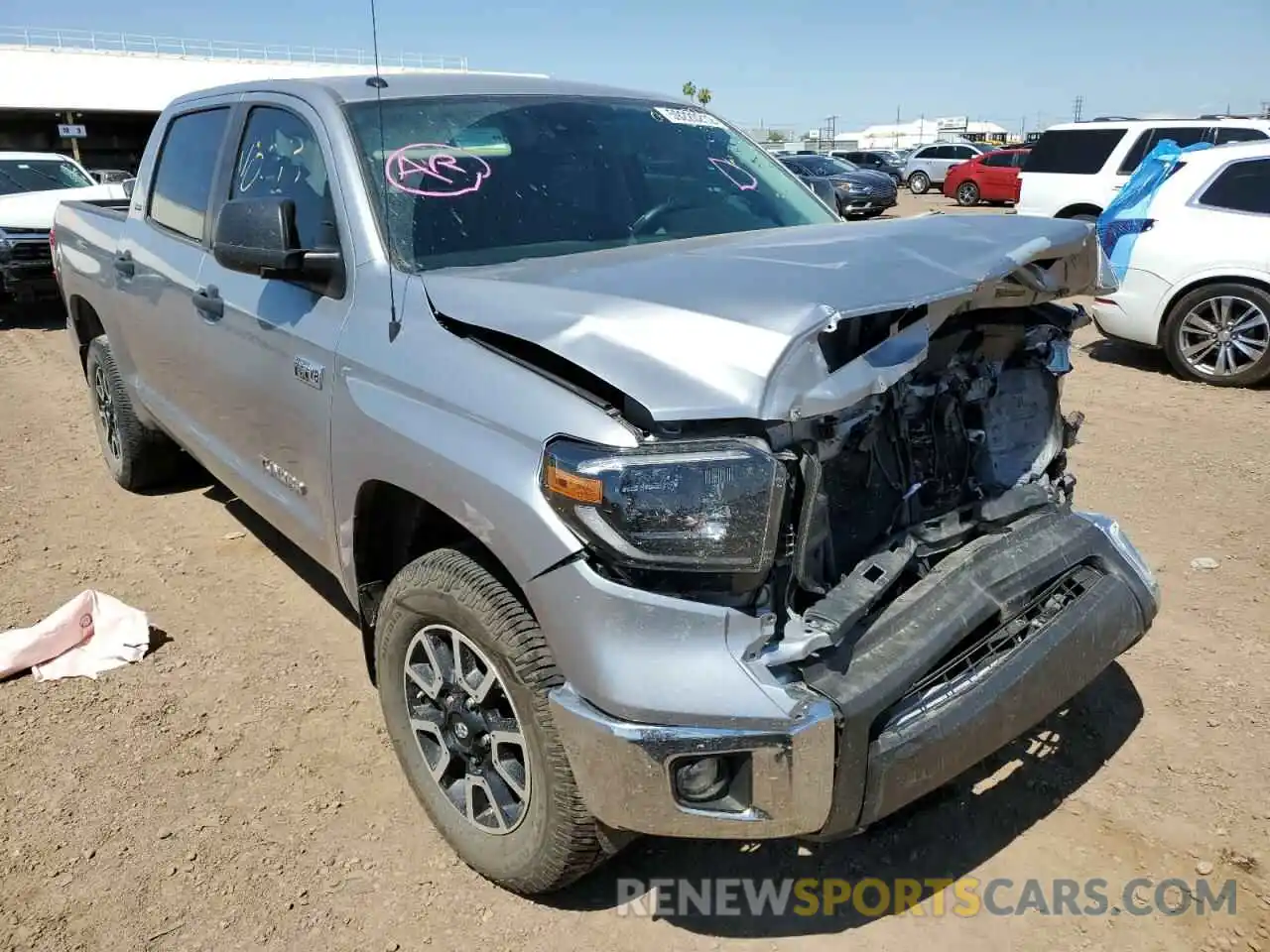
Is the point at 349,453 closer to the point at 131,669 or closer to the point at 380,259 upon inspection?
the point at 380,259

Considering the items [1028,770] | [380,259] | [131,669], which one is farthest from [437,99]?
[1028,770]

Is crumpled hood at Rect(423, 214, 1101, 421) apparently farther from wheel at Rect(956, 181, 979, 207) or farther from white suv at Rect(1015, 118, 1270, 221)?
wheel at Rect(956, 181, 979, 207)

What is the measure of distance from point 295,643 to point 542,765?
199 cm

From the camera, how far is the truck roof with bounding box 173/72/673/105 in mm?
3145

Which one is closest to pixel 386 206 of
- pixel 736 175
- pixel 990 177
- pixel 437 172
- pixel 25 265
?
pixel 437 172

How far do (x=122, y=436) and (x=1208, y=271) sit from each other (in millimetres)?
7431

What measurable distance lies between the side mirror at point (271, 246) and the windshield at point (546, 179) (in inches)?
9.3

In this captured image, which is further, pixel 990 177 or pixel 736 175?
pixel 990 177

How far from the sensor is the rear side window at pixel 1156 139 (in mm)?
12344

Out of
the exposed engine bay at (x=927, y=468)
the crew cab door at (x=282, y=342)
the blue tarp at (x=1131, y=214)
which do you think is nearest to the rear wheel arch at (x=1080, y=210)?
the blue tarp at (x=1131, y=214)

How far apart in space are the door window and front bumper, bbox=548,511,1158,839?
5.71 feet

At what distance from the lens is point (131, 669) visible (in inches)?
142

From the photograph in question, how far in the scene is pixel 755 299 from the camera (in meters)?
2.01

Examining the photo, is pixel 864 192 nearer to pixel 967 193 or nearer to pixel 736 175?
pixel 967 193
